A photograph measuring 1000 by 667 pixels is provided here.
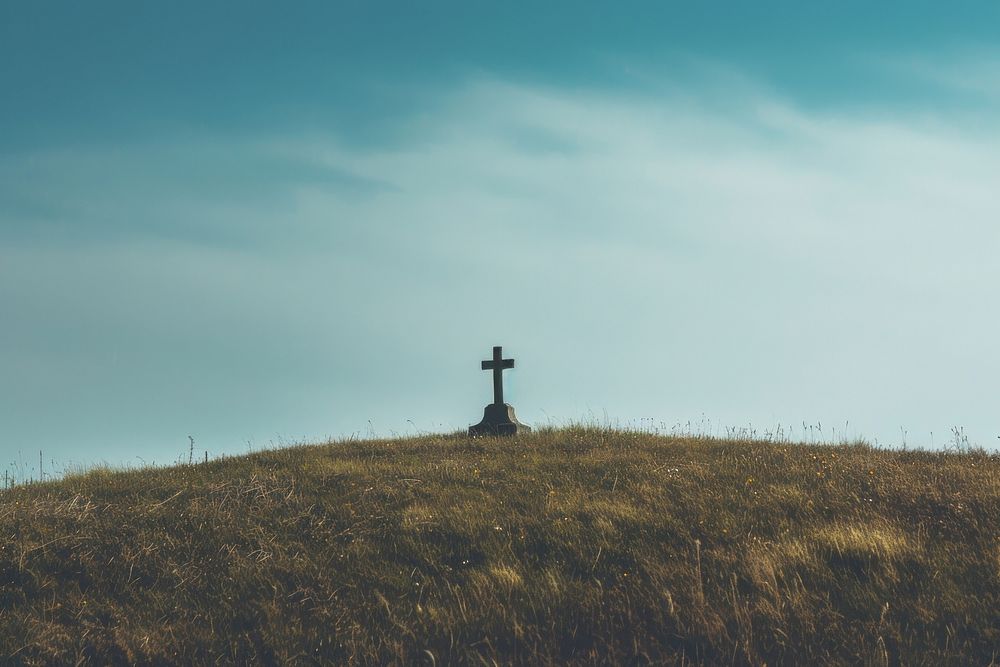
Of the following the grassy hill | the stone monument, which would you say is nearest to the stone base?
the stone monument

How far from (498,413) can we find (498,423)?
0.23 metres

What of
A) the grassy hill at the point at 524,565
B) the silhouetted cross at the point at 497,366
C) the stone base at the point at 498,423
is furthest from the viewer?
the silhouetted cross at the point at 497,366

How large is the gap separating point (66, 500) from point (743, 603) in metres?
9.44

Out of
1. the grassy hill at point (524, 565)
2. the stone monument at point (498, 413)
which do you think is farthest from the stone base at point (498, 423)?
the grassy hill at point (524, 565)

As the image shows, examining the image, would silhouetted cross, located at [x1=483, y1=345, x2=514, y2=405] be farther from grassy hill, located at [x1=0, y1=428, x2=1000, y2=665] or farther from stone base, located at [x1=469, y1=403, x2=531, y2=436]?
grassy hill, located at [x1=0, y1=428, x2=1000, y2=665]

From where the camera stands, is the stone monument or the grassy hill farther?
the stone monument

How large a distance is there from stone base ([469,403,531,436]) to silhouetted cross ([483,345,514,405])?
11.8 inches

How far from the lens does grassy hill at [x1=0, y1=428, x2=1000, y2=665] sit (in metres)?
7.55

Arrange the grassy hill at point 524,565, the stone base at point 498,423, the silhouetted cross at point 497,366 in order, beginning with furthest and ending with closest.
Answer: the silhouetted cross at point 497,366 → the stone base at point 498,423 → the grassy hill at point 524,565

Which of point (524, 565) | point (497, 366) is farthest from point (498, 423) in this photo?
point (524, 565)

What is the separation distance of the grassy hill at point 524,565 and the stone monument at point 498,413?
12.5 feet

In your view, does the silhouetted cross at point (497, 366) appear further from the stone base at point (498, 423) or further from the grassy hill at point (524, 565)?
the grassy hill at point (524, 565)

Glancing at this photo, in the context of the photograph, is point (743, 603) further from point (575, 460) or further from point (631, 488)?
point (575, 460)

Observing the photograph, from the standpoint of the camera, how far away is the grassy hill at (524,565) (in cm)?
755
